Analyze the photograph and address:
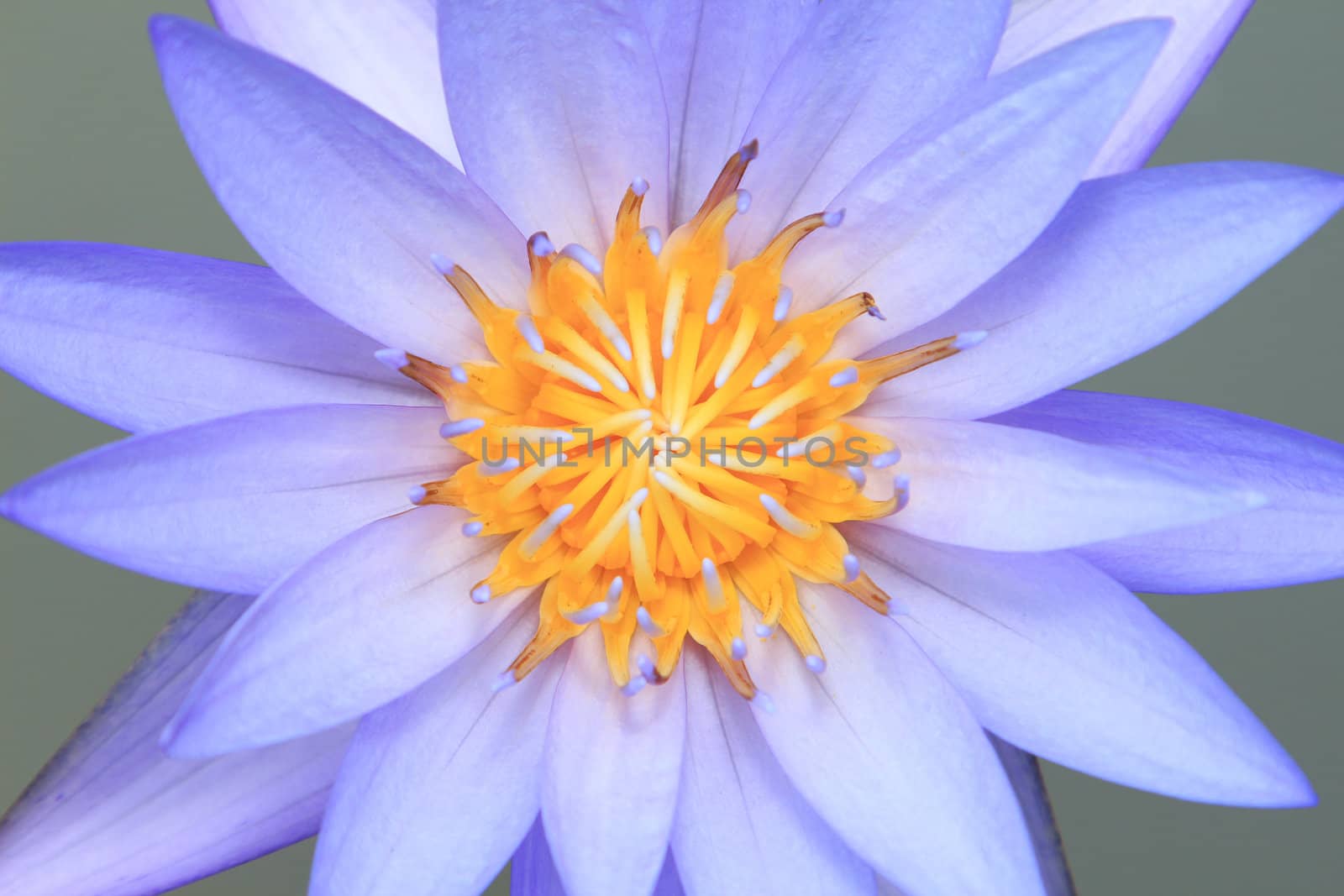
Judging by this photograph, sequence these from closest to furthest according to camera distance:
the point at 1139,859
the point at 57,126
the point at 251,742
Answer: the point at 251,742
the point at 57,126
the point at 1139,859

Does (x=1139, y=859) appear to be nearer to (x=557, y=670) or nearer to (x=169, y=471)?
(x=557, y=670)

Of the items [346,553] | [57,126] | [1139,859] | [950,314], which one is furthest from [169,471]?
[1139,859]

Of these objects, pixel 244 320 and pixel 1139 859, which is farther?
pixel 1139 859

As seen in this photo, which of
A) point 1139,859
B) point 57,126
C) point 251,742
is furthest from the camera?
point 1139,859

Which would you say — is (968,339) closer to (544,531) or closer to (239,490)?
(544,531)

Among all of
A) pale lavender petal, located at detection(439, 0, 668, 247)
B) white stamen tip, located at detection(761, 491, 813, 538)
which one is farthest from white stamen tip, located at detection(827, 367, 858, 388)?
pale lavender petal, located at detection(439, 0, 668, 247)

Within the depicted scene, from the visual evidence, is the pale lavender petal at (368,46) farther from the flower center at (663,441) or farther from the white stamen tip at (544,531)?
the white stamen tip at (544,531)

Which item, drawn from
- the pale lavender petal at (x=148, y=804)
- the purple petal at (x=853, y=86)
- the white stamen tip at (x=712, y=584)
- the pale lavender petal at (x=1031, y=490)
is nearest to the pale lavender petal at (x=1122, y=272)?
the pale lavender petal at (x=1031, y=490)
